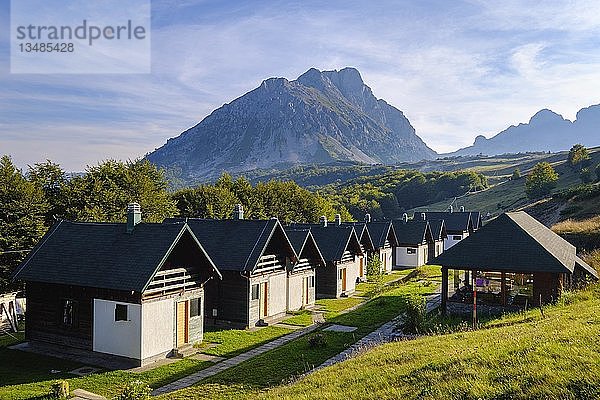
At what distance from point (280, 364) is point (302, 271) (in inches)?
525

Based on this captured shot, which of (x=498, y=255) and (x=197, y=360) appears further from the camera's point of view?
(x=498, y=255)

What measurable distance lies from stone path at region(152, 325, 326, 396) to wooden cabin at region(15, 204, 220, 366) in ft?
8.45

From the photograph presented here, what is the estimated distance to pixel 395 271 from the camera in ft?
181

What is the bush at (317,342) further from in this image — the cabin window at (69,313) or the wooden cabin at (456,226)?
the wooden cabin at (456,226)

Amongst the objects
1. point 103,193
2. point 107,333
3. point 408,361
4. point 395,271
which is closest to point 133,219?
point 107,333

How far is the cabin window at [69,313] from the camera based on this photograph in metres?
21.9

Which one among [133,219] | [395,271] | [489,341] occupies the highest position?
[133,219]

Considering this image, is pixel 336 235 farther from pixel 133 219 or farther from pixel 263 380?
pixel 263 380

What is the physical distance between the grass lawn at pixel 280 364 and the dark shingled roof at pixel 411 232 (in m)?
27.1

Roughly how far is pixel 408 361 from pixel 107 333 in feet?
41.9

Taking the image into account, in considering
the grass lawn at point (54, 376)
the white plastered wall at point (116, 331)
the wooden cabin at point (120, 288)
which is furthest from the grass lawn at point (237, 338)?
the white plastered wall at point (116, 331)

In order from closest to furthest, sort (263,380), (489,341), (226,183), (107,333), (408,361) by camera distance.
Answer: (408,361) < (489,341) < (263,380) < (107,333) < (226,183)

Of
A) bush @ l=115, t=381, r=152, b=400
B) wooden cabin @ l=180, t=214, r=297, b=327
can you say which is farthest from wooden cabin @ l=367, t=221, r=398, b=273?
bush @ l=115, t=381, r=152, b=400

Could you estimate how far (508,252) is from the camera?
25438 mm
